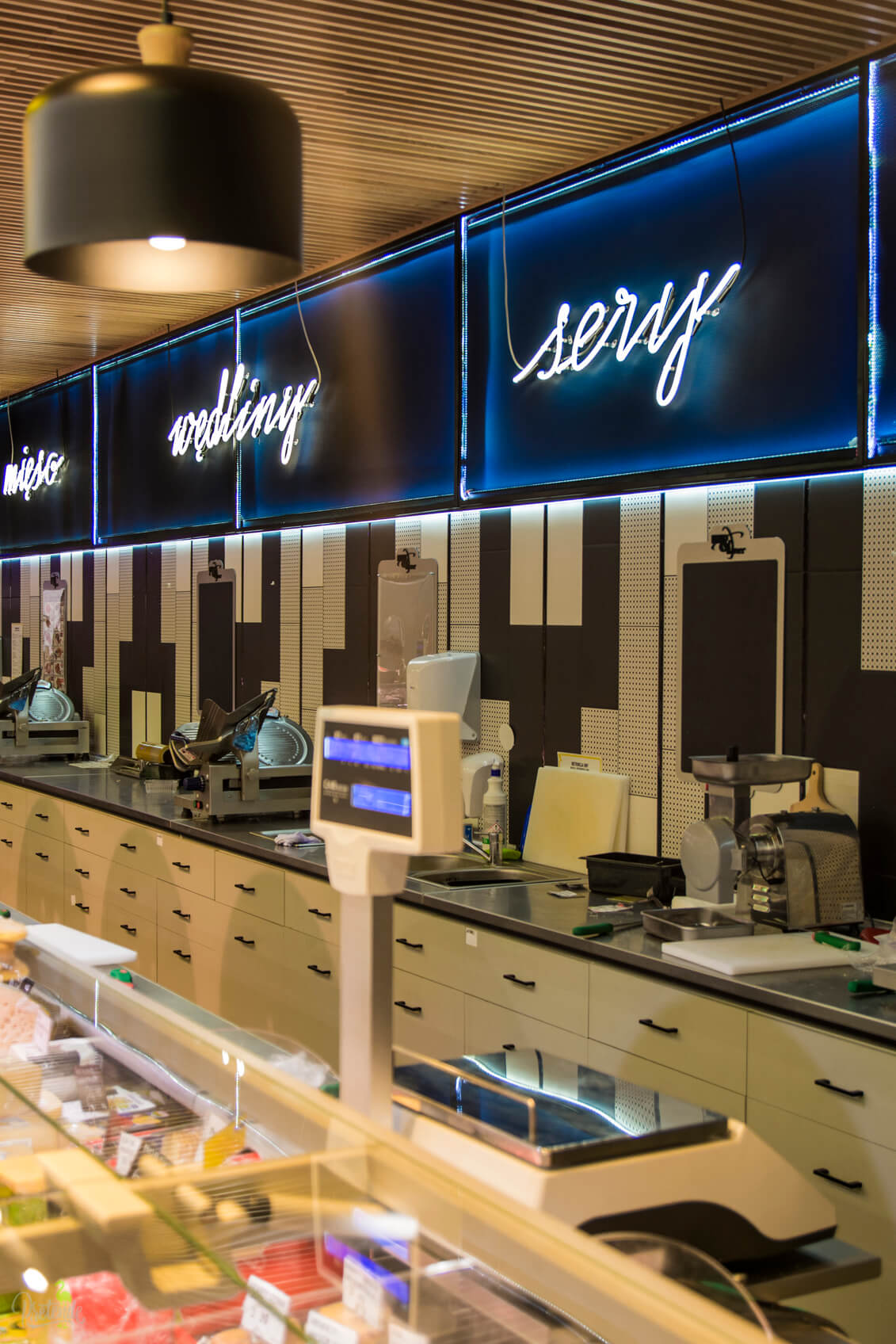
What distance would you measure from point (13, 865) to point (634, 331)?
499cm

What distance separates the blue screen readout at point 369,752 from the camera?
5.22 feet

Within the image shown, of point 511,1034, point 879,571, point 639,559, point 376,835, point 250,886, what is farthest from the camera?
point 250,886

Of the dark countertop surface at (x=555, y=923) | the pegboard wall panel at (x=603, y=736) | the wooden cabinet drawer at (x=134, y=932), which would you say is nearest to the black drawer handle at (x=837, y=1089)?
the dark countertop surface at (x=555, y=923)

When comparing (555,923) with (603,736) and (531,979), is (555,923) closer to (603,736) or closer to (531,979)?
(531,979)

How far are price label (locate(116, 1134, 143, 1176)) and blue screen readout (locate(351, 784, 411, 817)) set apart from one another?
543 millimetres

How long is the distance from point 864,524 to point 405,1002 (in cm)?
211

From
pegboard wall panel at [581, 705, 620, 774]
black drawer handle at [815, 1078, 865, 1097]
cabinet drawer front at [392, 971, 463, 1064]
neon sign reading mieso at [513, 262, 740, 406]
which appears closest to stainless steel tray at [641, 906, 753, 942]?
black drawer handle at [815, 1078, 865, 1097]

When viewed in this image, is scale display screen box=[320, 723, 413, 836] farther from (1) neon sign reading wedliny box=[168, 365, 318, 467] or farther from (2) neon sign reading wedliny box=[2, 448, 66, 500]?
(2) neon sign reading wedliny box=[2, 448, 66, 500]

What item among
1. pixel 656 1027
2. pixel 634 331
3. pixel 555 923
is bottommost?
pixel 656 1027

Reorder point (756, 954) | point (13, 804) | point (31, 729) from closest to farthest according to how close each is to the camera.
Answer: point (756, 954), point (13, 804), point (31, 729)

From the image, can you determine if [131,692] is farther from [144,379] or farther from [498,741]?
[498,741]

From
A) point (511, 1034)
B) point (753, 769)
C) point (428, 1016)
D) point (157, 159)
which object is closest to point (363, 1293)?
point (157, 159)

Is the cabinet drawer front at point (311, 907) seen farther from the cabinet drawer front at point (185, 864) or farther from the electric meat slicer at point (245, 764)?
the electric meat slicer at point (245, 764)

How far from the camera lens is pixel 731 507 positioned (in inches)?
167
